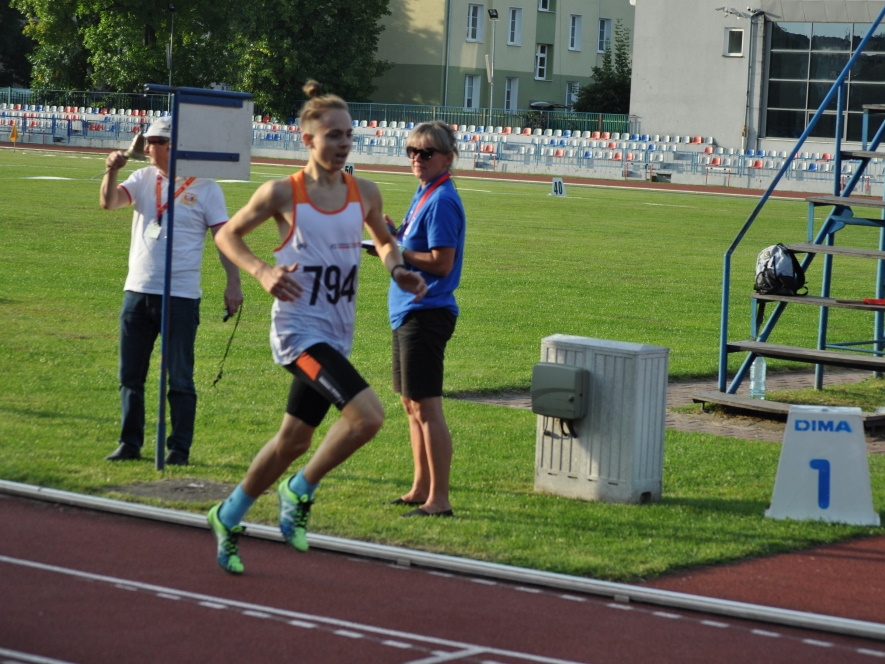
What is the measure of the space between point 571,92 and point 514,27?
6284 mm

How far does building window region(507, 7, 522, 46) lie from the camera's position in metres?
76.9

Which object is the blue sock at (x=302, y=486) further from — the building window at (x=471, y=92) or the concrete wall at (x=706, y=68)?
the building window at (x=471, y=92)

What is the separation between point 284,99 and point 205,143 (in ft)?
223

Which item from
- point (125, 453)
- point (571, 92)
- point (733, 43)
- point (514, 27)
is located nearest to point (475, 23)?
point (514, 27)

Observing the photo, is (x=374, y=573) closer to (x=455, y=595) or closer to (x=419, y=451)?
(x=455, y=595)

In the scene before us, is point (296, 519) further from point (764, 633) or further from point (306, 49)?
point (306, 49)

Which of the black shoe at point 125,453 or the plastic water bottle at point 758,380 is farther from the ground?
the plastic water bottle at point 758,380

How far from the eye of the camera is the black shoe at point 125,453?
8.42 metres

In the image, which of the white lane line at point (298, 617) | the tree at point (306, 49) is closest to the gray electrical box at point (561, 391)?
the white lane line at point (298, 617)

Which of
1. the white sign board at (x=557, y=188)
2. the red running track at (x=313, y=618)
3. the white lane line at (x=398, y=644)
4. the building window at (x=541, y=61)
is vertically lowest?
the red running track at (x=313, y=618)

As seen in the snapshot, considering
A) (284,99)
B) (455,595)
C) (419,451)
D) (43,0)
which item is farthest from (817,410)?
(43,0)

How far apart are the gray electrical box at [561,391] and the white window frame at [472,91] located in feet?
228

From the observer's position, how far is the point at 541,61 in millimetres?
79625

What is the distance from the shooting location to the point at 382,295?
18094 millimetres
